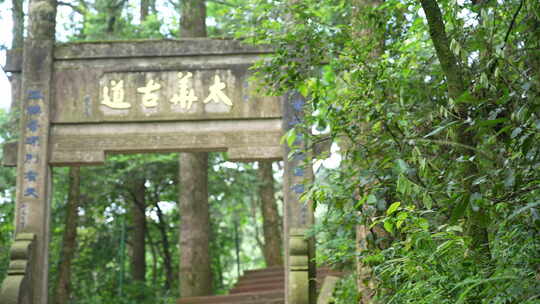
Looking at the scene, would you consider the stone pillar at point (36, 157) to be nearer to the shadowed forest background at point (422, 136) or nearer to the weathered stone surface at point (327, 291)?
the shadowed forest background at point (422, 136)

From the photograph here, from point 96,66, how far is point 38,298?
274 centimetres

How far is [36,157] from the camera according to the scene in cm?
763

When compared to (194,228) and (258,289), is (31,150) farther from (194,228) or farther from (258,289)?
(258,289)

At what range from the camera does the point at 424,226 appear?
3.40m

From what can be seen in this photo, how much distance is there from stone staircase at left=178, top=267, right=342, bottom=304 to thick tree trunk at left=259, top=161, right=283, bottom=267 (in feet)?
5.23

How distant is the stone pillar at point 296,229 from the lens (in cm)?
680

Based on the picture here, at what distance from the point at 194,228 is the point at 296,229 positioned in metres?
4.31

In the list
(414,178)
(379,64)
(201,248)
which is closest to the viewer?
(414,178)

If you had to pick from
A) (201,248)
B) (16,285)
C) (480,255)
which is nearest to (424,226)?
(480,255)

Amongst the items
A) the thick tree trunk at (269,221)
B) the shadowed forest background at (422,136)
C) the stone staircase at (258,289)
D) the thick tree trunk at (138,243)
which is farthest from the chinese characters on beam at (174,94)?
the thick tree trunk at (138,243)

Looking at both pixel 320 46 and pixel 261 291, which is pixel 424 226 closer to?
pixel 320 46

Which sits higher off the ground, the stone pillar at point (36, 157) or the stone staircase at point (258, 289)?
the stone pillar at point (36, 157)

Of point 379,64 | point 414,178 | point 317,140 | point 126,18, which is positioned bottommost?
point 414,178

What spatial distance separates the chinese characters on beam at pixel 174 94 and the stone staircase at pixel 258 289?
131 inches
